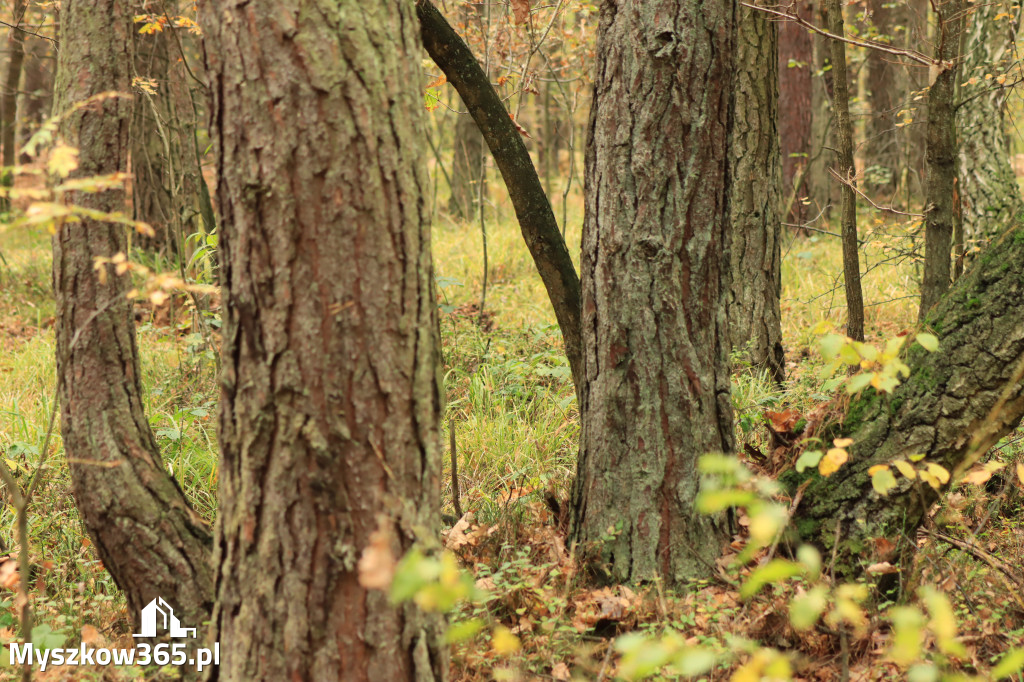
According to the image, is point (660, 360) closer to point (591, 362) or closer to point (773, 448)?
point (591, 362)

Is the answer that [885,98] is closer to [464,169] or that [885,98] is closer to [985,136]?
[985,136]

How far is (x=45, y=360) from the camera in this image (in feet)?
18.6

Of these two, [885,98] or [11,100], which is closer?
[885,98]

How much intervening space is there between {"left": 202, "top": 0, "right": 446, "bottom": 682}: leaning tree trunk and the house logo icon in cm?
102

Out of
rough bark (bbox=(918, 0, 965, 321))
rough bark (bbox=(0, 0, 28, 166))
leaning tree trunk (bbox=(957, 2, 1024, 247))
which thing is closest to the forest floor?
rough bark (bbox=(918, 0, 965, 321))

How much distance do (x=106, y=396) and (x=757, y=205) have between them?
12.8 feet

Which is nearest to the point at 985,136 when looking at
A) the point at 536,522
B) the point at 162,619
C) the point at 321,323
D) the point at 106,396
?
the point at 536,522

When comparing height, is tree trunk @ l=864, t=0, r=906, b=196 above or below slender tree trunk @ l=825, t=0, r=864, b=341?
above

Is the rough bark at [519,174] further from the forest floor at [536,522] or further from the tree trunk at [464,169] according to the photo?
the tree trunk at [464,169]

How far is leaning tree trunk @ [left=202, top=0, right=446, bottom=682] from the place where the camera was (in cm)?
166

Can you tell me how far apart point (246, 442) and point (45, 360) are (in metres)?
4.91

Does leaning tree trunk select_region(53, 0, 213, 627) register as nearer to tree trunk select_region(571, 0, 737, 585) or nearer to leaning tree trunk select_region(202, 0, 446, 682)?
leaning tree trunk select_region(202, 0, 446, 682)

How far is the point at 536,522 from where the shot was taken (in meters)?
3.51

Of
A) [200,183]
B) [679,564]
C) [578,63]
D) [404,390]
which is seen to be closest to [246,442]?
[404,390]
